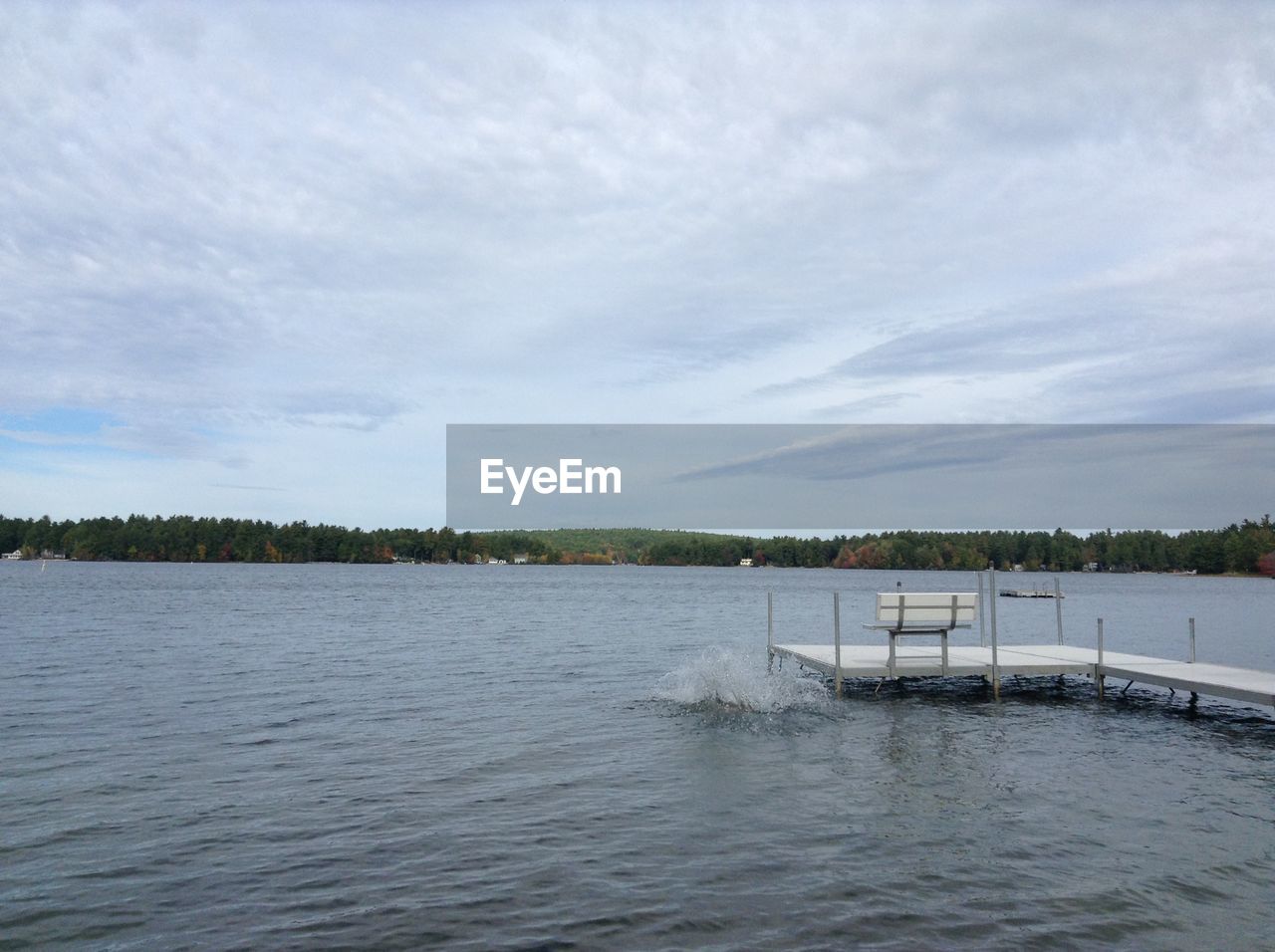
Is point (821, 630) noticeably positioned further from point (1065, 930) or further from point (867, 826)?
point (1065, 930)

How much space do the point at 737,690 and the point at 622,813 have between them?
9.34 m

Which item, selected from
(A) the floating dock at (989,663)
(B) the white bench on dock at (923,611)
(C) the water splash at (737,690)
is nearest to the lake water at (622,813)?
(C) the water splash at (737,690)

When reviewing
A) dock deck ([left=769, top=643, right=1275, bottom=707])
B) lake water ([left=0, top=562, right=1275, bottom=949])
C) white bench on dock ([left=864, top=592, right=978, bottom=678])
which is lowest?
lake water ([left=0, top=562, right=1275, bottom=949])

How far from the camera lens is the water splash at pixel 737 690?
20797 mm

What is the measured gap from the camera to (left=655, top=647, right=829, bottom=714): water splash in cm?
2080

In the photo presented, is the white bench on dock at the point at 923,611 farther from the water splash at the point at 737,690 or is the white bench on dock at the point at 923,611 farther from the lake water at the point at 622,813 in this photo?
the water splash at the point at 737,690

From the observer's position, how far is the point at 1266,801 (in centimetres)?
1332

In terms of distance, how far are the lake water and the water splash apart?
85mm

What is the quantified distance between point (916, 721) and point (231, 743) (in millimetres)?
13819

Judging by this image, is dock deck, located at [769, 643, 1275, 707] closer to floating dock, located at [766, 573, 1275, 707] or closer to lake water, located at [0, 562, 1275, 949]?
floating dock, located at [766, 573, 1275, 707]

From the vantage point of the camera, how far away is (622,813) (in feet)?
39.8

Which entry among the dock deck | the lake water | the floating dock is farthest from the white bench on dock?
the lake water

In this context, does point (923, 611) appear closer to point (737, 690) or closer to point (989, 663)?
point (989, 663)

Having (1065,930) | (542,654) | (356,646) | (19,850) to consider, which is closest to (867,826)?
(1065,930)
